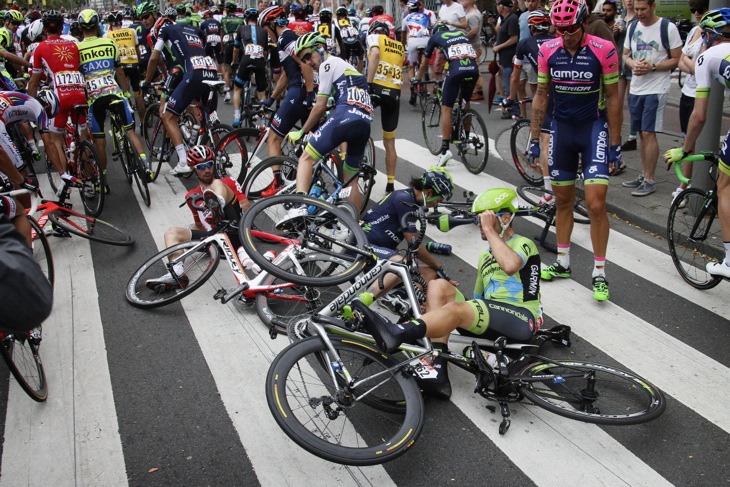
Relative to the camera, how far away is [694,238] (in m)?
6.22

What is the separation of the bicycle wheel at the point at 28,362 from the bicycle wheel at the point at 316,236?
5.55ft

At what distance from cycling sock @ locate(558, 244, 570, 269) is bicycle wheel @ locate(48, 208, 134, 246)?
4651mm

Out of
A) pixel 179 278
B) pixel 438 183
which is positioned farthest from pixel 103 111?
pixel 438 183

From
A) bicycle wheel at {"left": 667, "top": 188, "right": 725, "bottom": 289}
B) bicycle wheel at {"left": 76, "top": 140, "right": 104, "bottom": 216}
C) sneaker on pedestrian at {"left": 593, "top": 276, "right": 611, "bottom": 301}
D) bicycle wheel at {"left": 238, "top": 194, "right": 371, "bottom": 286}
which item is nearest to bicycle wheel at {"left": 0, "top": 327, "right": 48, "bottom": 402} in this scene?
bicycle wheel at {"left": 238, "top": 194, "right": 371, "bottom": 286}

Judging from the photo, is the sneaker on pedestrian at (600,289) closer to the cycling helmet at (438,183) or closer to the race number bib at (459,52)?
the cycling helmet at (438,183)

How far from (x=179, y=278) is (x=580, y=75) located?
159 inches

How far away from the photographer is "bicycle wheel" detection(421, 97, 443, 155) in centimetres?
1052

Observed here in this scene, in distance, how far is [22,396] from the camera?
4.77 m

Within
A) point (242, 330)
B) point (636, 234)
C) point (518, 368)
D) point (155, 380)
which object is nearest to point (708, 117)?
point (636, 234)

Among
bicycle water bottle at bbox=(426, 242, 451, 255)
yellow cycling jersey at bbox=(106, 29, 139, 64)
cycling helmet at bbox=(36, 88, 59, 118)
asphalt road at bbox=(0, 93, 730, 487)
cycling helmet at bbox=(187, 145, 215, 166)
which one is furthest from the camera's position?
yellow cycling jersey at bbox=(106, 29, 139, 64)

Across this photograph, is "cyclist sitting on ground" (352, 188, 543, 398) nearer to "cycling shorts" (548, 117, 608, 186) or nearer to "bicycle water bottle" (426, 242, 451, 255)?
"cycling shorts" (548, 117, 608, 186)

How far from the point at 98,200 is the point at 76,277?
1945 mm

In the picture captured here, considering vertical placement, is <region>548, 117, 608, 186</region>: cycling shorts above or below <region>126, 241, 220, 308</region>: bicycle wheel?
above

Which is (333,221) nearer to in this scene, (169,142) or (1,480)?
(1,480)
